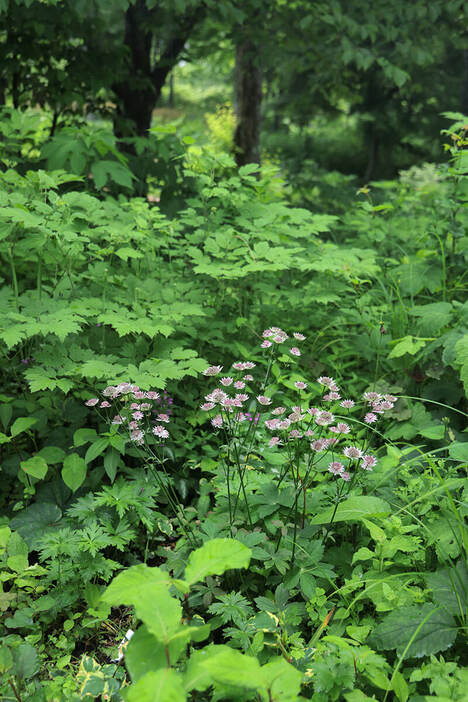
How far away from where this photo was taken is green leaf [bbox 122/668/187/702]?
0.90 meters

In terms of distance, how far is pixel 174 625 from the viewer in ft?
3.33

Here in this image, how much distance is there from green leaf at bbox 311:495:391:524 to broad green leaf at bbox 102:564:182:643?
636 millimetres

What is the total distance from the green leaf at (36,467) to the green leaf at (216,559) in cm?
101

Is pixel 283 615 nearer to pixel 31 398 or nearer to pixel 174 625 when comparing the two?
pixel 174 625

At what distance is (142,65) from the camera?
5051mm

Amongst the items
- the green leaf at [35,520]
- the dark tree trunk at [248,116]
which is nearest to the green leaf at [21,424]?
the green leaf at [35,520]

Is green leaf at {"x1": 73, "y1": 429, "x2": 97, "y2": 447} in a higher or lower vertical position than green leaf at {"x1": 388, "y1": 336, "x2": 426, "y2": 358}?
lower

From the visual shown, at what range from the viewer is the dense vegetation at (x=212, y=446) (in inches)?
50.0

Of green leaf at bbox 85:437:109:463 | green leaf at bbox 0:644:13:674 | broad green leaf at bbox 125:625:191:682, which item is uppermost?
broad green leaf at bbox 125:625:191:682

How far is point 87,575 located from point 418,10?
5.13 metres

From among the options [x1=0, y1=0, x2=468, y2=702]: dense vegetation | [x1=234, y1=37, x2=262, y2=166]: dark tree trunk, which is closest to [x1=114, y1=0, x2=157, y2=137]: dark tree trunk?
[x1=0, y1=0, x2=468, y2=702]: dense vegetation

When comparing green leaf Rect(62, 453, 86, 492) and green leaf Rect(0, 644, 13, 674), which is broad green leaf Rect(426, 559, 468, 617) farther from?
green leaf Rect(62, 453, 86, 492)

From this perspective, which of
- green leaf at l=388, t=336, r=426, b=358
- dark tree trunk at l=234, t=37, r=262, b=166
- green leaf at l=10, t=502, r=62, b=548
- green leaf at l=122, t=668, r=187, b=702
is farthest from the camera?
dark tree trunk at l=234, t=37, r=262, b=166

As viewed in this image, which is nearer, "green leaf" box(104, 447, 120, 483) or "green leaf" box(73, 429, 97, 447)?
"green leaf" box(104, 447, 120, 483)
